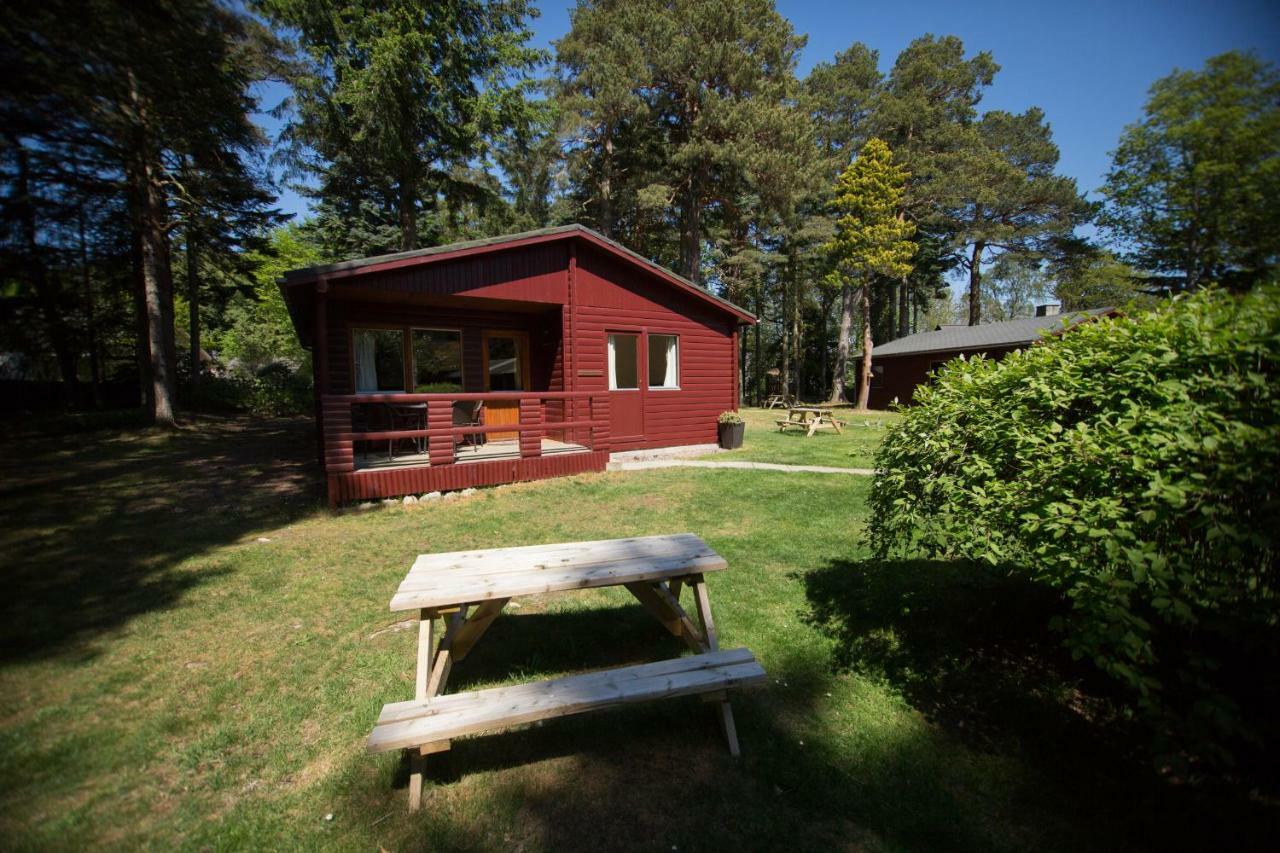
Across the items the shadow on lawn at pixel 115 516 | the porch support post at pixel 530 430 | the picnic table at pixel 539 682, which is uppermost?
the porch support post at pixel 530 430

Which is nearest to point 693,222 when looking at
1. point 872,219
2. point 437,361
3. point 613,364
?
point 872,219

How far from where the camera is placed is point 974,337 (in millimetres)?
21172

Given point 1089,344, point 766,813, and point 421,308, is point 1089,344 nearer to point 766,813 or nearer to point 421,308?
point 766,813

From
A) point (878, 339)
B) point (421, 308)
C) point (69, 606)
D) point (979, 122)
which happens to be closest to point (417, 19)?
point (421, 308)

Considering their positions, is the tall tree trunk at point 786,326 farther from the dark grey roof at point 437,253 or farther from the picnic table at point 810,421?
the dark grey roof at point 437,253

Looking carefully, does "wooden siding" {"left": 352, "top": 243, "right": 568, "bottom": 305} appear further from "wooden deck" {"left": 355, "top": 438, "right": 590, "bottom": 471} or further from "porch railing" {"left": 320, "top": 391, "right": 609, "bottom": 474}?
"wooden deck" {"left": 355, "top": 438, "right": 590, "bottom": 471}

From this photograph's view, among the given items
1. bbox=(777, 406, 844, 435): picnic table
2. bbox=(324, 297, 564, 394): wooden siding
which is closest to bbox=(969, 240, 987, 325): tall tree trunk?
bbox=(777, 406, 844, 435): picnic table

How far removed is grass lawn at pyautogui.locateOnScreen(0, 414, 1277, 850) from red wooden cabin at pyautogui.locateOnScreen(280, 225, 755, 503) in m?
2.75

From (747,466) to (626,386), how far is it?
9.91 ft

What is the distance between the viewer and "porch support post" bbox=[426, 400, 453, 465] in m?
7.02

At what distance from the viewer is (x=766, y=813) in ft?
6.32

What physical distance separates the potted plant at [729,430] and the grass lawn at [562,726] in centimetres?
654

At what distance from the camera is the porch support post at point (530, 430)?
7.87 m

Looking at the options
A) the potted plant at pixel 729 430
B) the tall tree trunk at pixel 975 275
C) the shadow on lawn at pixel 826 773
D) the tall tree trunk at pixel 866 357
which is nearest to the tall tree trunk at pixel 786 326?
the tall tree trunk at pixel 866 357
